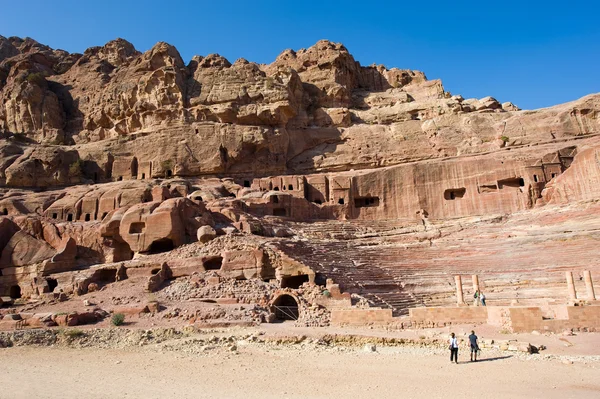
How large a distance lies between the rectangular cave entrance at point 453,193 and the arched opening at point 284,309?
19.0 meters

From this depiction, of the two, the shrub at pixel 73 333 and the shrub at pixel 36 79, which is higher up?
the shrub at pixel 36 79

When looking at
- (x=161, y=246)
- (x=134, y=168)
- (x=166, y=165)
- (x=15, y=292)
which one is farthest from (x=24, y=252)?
(x=134, y=168)

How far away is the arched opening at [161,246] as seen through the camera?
27.0 m

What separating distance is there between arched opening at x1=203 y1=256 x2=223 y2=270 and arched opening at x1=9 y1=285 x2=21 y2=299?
39.9 feet

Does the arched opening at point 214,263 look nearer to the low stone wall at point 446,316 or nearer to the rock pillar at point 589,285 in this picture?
the low stone wall at point 446,316

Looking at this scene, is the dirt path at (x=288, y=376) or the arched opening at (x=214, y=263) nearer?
the dirt path at (x=288, y=376)

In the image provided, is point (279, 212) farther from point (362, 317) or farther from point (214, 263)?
point (362, 317)

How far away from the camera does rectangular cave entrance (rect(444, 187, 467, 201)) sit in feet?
114

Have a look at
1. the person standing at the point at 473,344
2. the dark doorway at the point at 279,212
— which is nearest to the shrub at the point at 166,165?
the dark doorway at the point at 279,212

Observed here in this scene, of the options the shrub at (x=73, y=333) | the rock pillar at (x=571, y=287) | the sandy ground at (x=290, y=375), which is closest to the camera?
the sandy ground at (x=290, y=375)

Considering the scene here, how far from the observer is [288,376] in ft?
37.5

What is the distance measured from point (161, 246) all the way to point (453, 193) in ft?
74.5

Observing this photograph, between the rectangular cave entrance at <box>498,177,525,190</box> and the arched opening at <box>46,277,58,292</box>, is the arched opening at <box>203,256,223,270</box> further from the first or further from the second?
the rectangular cave entrance at <box>498,177,525,190</box>

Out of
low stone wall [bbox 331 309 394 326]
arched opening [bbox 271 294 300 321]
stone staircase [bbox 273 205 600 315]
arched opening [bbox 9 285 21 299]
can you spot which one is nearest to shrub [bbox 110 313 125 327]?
arched opening [bbox 271 294 300 321]
